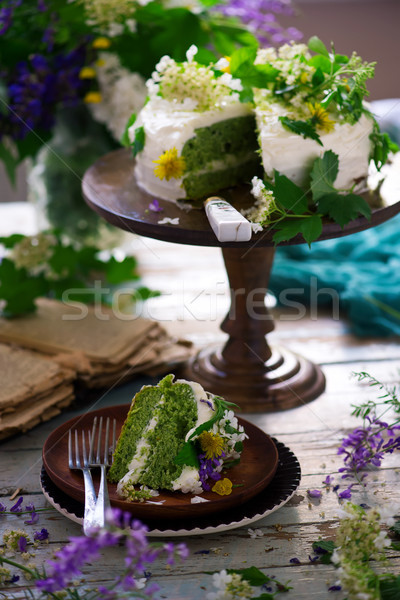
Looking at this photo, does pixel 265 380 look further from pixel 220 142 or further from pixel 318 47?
pixel 318 47

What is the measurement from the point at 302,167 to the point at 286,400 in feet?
1.54

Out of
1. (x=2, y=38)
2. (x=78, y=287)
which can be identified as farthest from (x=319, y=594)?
(x=2, y=38)

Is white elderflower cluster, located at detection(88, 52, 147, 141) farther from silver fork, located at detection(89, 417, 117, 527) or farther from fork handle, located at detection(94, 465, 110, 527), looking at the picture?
fork handle, located at detection(94, 465, 110, 527)

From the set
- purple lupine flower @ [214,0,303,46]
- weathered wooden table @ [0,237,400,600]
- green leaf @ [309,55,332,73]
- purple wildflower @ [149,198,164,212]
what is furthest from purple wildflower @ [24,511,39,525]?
purple lupine flower @ [214,0,303,46]

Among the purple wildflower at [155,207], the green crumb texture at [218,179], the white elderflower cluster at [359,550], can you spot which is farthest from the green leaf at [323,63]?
the white elderflower cluster at [359,550]

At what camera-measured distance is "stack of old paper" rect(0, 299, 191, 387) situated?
1.59 metres

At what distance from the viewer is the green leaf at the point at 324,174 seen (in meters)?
1.31

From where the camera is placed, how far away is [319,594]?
1.03 meters

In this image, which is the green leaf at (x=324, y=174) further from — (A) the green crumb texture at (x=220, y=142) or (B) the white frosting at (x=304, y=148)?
(A) the green crumb texture at (x=220, y=142)

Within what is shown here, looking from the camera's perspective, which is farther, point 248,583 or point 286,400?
point 286,400

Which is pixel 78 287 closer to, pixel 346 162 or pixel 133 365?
pixel 133 365

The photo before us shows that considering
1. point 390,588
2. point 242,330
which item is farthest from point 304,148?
point 390,588

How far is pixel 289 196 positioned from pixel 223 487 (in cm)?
49

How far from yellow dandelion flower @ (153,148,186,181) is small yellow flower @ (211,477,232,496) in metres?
0.58
